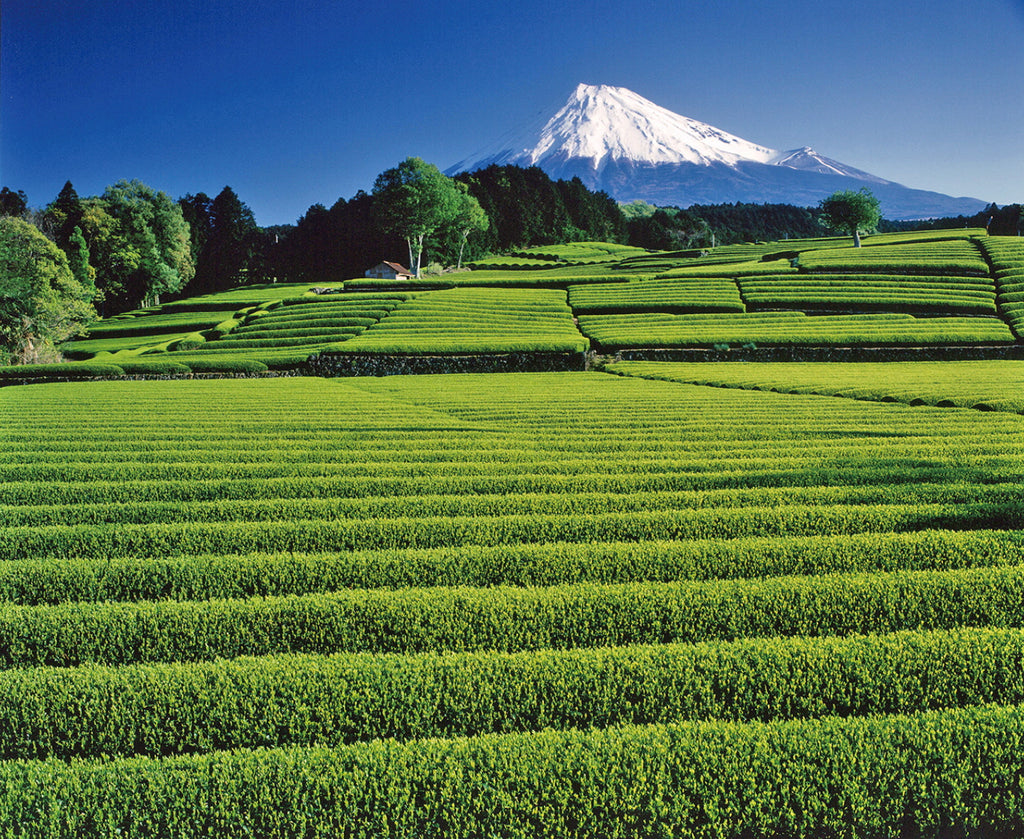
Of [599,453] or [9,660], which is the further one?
[599,453]

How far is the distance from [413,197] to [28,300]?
37847 millimetres

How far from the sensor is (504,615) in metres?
5.04

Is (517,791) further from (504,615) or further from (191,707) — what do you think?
(191,707)

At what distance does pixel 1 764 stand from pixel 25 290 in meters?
48.7

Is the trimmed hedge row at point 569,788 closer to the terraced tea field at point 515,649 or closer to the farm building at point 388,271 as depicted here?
the terraced tea field at point 515,649

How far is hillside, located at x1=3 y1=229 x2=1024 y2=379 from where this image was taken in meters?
32.1

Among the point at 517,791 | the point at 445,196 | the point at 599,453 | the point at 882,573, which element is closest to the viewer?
the point at 517,791

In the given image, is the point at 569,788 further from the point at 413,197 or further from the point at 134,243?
the point at 134,243

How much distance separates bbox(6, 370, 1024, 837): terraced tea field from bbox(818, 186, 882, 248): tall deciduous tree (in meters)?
73.8

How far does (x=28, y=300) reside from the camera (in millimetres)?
39656

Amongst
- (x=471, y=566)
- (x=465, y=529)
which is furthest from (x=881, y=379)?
(x=471, y=566)

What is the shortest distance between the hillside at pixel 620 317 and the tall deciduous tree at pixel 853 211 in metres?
12.3

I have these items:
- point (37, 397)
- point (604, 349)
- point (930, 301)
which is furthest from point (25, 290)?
point (930, 301)

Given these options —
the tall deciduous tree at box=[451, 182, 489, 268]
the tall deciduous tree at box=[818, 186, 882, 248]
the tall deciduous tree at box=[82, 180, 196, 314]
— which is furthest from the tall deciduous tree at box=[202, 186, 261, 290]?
the tall deciduous tree at box=[818, 186, 882, 248]
